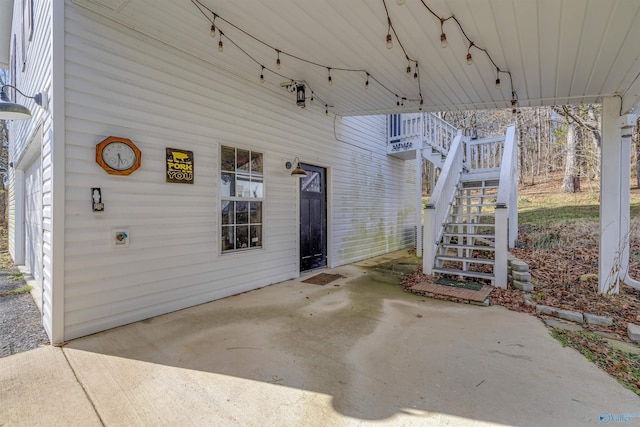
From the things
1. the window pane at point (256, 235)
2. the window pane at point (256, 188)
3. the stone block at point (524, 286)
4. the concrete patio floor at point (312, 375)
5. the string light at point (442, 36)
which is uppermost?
the string light at point (442, 36)

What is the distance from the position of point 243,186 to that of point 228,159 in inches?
18.0

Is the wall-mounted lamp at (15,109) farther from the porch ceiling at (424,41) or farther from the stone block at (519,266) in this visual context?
the stone block at (519,266)

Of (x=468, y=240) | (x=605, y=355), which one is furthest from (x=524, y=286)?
(x=605, y=355)

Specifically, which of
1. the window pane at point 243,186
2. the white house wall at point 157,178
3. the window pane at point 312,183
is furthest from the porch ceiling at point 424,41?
the window pane at point 312,183

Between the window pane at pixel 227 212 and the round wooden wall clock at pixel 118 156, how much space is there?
1.24 metres

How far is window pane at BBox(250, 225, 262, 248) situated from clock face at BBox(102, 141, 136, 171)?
6.32 ft

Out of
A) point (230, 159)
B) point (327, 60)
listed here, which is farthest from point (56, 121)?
point (327, 60)

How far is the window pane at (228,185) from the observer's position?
13.7 feet

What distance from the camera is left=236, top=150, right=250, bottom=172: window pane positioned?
4406 millimetres

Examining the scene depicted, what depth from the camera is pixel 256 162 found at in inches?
184

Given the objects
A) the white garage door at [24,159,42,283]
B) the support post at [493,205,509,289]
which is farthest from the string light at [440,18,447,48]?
the white garage door at [24,159,42,283]

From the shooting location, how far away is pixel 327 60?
12.4 feet

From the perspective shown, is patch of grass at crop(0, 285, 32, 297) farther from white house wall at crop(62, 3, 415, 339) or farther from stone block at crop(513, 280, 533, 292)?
stone block at crop(513, 280, 533, 292)

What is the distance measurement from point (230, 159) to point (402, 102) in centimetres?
303
